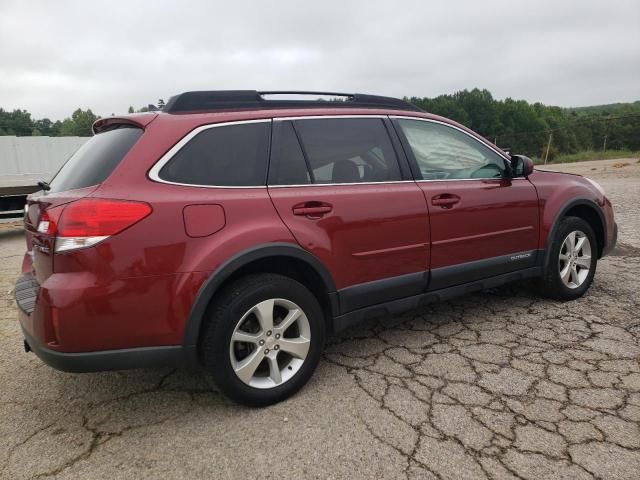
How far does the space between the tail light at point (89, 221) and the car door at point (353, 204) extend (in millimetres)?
765

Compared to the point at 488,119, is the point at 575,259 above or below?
below

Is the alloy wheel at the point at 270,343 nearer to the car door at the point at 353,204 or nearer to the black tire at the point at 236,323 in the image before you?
the black tire at the point at 236,323

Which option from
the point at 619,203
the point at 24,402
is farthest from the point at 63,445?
the point at 619,203

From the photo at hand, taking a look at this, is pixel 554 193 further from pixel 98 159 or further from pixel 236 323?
pixel 98 159

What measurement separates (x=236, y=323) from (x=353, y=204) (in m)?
0.98

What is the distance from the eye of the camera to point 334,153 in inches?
117

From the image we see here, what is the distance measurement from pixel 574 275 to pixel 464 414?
2317mm

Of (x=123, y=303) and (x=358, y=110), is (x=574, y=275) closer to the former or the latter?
(x=358, y=110)

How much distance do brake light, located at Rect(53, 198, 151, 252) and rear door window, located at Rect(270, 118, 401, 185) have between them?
815 mm

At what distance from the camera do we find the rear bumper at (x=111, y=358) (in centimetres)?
221

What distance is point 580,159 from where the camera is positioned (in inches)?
1120

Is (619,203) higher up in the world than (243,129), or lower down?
lower down

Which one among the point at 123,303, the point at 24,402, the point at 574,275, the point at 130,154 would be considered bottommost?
the point at 24,402

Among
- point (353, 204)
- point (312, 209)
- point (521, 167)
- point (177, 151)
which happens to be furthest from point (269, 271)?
point (521, 167)
